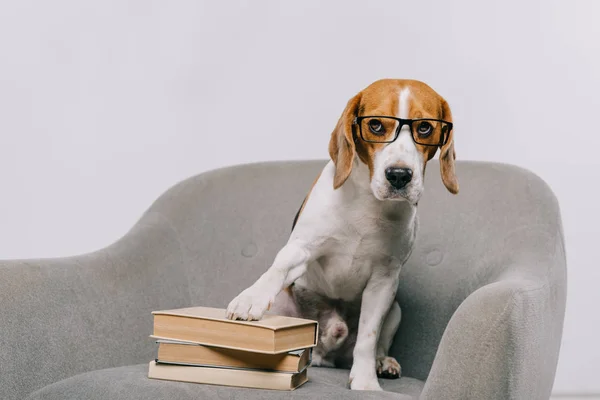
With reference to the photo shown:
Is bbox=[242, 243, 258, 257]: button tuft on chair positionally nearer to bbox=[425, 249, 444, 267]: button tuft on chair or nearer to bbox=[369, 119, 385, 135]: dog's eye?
bbox=[425, 249, 444, 267]: button tuft on chair

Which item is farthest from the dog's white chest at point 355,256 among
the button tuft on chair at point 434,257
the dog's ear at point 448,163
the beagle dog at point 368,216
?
the button tuft on chair at point 434,257

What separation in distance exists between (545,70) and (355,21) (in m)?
0.83

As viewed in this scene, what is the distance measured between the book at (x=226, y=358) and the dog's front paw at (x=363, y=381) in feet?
0.66

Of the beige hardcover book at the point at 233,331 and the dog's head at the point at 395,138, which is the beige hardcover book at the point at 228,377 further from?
the dog's head at the point at 395,138

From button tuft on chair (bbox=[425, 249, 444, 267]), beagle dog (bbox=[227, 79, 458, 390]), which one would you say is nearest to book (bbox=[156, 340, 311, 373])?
beagle dog (bbox=[227, 79, 458, 390])

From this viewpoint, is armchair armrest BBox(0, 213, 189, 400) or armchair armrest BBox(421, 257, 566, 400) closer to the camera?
armchair armrest BBox(421, 257, 566, 400)

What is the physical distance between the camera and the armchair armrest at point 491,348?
1451 mm

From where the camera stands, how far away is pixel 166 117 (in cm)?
329

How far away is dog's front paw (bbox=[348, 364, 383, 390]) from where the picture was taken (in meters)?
1.88

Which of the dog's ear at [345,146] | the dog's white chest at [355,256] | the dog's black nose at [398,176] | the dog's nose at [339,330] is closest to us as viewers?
the dog's black nose at [398,176]

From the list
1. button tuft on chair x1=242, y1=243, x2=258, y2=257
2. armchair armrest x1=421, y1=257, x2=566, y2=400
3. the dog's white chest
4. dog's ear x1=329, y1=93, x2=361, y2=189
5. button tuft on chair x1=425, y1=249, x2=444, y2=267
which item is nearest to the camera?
armchair armrest x1=421, y1=257, x2=566, y2=400

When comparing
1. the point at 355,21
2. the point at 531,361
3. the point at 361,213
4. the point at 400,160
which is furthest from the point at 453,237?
the point at 355,21

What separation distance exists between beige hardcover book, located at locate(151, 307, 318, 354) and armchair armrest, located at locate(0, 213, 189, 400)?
335 mm

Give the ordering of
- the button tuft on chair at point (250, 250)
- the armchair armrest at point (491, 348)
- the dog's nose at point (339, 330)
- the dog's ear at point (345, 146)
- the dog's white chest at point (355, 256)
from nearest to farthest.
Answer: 1. the armchair armrest at point (491, 348)
2. the dog's ear at point (345, 146)
3. the dog's white chest at point (355, 256)
4. the dog's nose at point (339, 330)
5. the button tuft on chair at point (250, 250)
